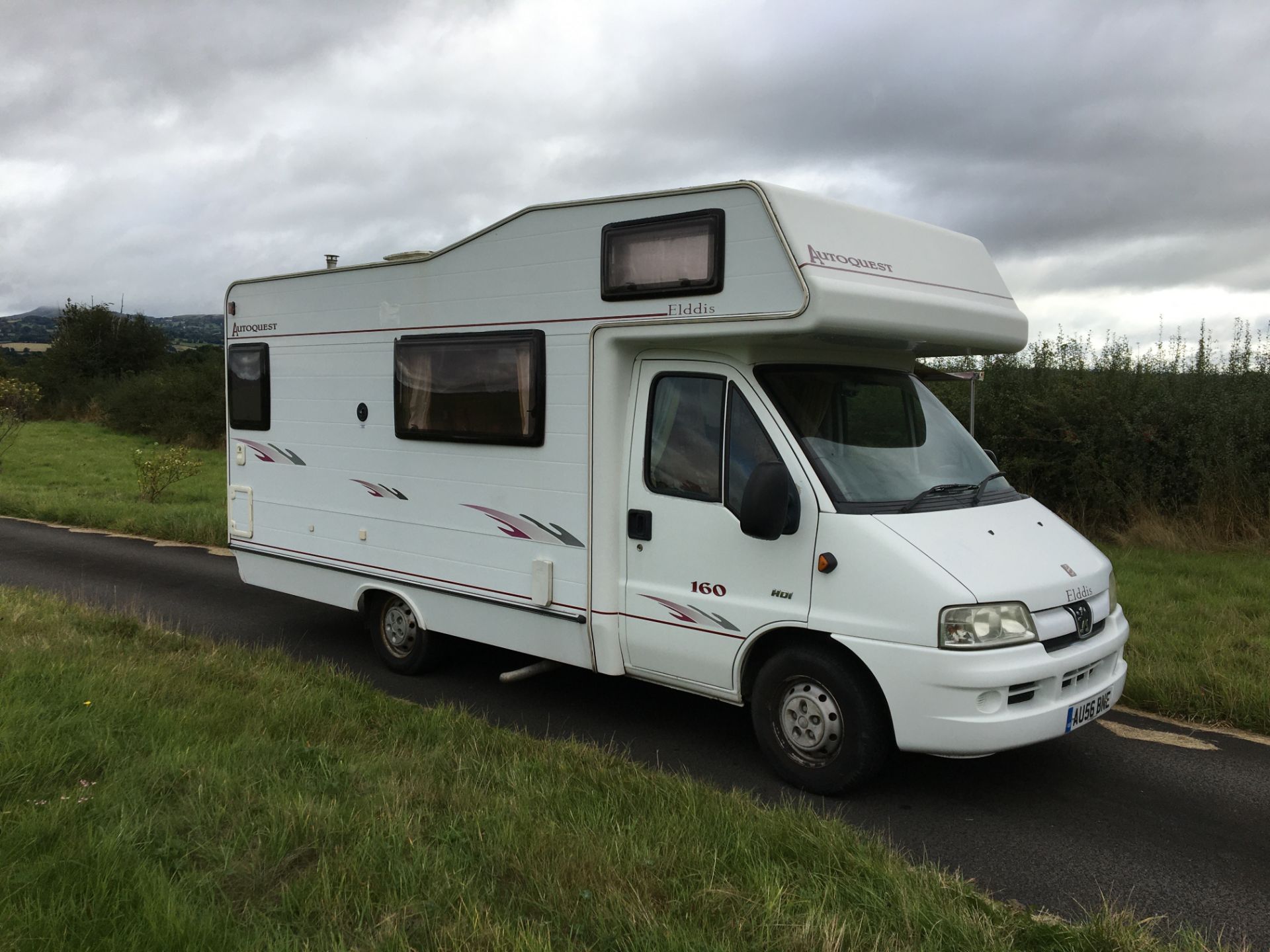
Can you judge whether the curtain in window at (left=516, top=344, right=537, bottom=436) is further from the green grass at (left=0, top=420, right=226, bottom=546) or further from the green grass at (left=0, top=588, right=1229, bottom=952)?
the green grass at (left=0, top=420, right=226, bottom=546)

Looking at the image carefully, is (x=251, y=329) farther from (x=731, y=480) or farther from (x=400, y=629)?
(x=731, y=480)

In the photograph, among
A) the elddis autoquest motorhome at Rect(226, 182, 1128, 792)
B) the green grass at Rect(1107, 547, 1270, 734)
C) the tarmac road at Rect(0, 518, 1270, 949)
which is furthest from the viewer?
the green grass at Rect(1107, 547, 1270, 734)

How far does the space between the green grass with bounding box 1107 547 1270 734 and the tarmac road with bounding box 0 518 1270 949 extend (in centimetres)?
23

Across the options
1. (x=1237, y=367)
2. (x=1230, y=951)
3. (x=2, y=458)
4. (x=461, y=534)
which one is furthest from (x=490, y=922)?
(x=2, y=458)

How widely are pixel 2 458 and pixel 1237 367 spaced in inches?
1087

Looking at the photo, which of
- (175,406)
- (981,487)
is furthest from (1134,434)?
(175,406)

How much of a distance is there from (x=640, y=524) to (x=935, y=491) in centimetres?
155

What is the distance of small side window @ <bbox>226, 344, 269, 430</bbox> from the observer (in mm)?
7773

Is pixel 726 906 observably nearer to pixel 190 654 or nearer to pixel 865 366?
pixel 865 366

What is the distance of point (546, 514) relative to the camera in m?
5.82

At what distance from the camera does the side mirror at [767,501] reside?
4637 millimetres

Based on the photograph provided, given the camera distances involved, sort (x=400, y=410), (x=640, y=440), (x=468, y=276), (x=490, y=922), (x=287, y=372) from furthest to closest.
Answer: (x=287, y=372) → (x=400, y=410) → (x=468, y=276) → (x=640, y=440) → (x=490, y=922)

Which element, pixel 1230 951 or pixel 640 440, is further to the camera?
pixel 640 440

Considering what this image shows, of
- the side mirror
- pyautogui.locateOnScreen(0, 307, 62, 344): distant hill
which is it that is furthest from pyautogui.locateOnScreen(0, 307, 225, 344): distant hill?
the side mirror
